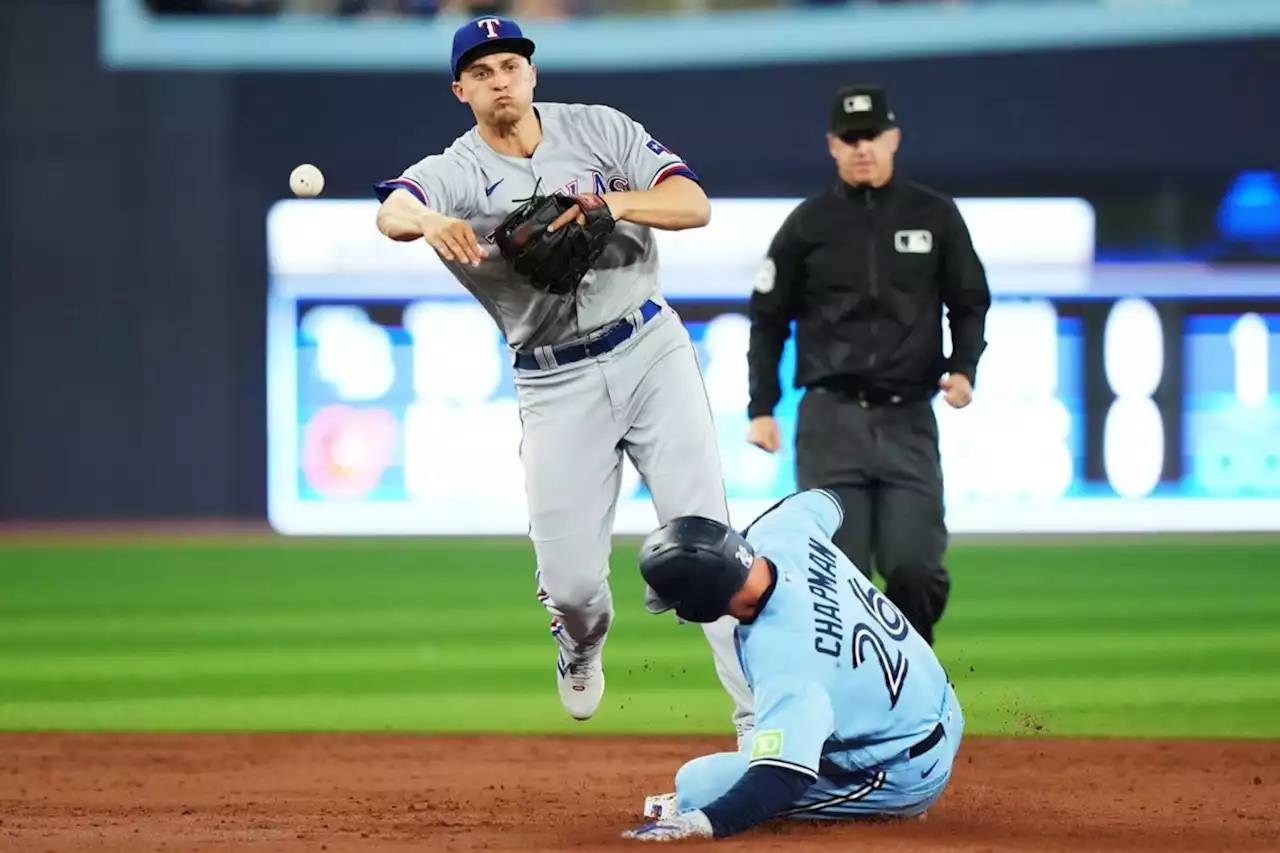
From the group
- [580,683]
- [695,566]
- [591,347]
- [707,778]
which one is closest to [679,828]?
[707,778]

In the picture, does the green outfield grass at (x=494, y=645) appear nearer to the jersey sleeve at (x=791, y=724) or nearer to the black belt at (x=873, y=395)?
the black belt at (x=873, y=395)

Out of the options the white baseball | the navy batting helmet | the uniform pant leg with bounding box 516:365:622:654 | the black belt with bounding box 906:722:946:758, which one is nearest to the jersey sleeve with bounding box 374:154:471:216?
the white baseball

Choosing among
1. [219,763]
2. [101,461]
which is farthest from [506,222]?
[101,461]

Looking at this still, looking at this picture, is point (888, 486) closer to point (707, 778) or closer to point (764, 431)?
point (764, 431)

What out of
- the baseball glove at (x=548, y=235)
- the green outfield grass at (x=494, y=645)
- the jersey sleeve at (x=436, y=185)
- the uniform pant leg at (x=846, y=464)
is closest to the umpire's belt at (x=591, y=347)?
the baseball glove at (x=548, y=235)

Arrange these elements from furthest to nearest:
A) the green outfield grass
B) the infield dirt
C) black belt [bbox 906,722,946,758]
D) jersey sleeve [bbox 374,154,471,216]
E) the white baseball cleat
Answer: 1. the green outfield grass
2. the white baseball cleat
3. jersey sleeve [bbox 374,154,471,216]
4. the infield dirt
5. black belt [bbox 906,722,946,758]

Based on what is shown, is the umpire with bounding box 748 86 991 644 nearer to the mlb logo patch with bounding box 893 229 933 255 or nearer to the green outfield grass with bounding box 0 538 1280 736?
the mlb logo patch with bounding box 893 229 933 255

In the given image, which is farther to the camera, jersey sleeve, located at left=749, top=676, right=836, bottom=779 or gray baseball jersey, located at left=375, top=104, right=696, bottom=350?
gray baseball jersey, located at left=375, top=104, right=696, bottom=350
